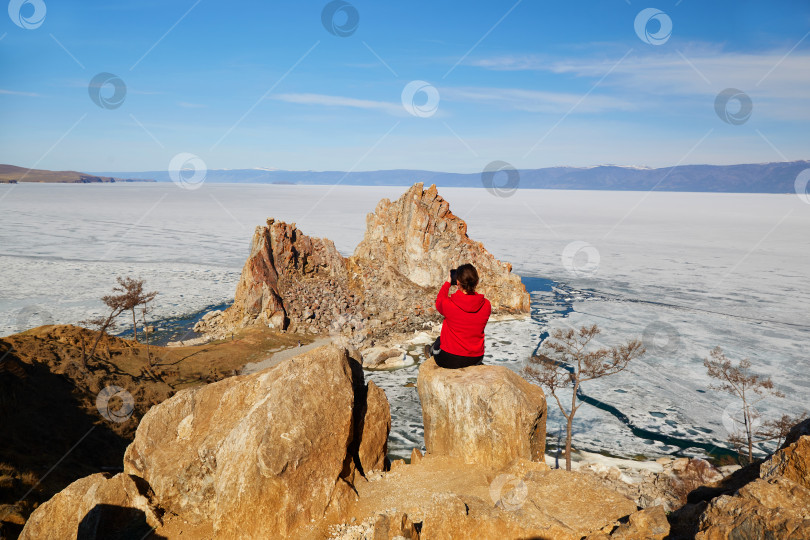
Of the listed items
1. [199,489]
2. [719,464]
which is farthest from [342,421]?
[719,464]

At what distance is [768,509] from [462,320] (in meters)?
5.55

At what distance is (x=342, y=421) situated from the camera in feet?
29.7

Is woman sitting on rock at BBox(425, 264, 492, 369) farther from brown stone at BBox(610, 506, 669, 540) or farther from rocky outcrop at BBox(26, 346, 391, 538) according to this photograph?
brown stone at BBox(610, 506, 669, 540)

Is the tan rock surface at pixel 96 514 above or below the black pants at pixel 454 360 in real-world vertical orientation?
below

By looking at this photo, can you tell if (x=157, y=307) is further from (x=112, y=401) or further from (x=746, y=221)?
(x=746, y=221)

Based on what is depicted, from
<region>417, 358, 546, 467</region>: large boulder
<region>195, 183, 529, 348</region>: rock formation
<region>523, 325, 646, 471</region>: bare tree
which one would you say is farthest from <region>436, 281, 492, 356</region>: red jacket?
<region>195, 183, 529, 348</region>: rock formation

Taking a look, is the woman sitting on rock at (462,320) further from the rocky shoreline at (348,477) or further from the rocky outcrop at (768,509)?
the rocky outcrop at (768,509)

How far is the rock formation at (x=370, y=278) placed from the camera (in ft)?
147

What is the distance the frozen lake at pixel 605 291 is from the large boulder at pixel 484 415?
598 inches

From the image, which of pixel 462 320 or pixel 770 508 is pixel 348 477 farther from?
pixel 770 508

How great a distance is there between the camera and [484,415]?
9.90 metres

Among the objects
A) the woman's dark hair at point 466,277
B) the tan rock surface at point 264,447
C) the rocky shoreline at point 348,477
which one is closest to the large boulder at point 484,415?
the rocky shoreline at point 348,477

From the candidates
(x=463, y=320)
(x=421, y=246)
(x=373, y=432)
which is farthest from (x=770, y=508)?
(x=421, y=246)

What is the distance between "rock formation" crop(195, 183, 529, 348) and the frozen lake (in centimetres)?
757
